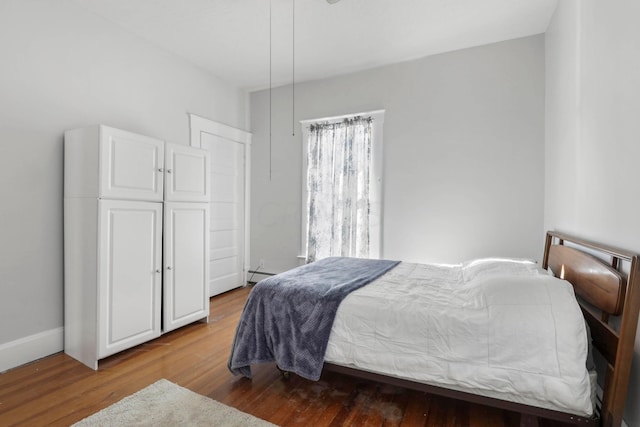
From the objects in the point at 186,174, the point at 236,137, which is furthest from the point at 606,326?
the point at 236,137

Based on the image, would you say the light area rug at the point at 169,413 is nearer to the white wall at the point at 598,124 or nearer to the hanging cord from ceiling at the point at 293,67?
the white wall at the point at 598,124

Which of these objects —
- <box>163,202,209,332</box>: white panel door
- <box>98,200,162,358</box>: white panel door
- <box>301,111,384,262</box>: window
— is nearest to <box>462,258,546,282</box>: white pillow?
<box>301,111,384,262</box>: window

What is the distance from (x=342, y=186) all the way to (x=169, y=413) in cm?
287

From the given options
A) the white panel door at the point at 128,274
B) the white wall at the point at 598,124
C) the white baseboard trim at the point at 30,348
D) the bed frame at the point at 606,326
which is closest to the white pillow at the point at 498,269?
the bed frame at the point at 606,326

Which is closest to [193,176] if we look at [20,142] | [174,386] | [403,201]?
[20,142]

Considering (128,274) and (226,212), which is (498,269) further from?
(226,212)

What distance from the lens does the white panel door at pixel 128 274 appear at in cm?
236

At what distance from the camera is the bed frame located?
133 cm

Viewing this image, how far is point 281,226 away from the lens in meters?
4.47

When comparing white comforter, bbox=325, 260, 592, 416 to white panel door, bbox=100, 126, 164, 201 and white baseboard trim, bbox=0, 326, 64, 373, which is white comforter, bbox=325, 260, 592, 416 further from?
white baseboard trim, bbox=0, 326, 64, 373

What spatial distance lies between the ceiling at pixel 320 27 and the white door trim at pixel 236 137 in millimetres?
695

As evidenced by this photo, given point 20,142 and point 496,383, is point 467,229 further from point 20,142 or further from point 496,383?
point 20,142

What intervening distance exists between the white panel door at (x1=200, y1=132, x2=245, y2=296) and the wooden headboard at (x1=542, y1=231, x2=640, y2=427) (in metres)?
3.69

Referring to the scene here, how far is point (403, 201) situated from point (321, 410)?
2.43 m
